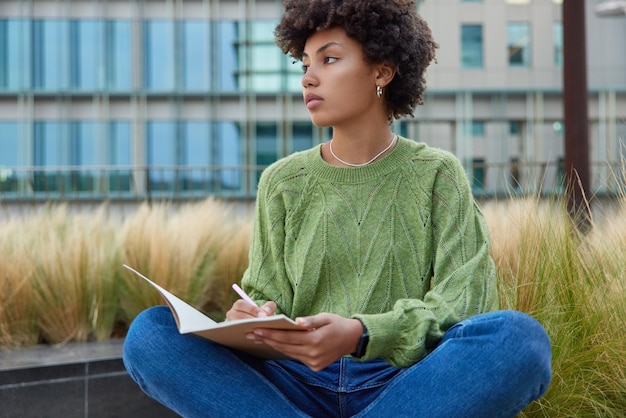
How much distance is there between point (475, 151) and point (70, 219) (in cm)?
1704

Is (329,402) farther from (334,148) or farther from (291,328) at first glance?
(334,148)

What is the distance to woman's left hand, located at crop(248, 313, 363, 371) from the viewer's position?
1.78 m

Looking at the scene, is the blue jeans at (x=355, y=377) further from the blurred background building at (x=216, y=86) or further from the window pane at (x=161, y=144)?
the window pane at (x=161, y=144)

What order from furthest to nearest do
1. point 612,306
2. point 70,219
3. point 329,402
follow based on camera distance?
point 70,219 < point 612,306 < point 329,402

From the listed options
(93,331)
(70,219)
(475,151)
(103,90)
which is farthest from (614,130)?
(93,331)

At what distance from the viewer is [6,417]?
3.52 meters

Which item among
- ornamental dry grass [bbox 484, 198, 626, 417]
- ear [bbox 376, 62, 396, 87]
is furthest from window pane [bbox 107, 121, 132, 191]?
ear [bbox 376, 62, 396, 87]

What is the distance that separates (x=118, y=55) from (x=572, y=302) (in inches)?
828

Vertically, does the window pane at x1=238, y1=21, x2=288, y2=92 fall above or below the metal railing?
above

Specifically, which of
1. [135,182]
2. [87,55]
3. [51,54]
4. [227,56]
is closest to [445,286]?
[135,182]

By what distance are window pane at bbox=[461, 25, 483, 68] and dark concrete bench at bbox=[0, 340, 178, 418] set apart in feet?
63.9

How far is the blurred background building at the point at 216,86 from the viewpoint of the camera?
22.0 metres

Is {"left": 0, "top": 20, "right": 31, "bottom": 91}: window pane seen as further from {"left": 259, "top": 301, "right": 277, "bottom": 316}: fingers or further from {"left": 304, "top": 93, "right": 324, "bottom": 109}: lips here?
{"left": 259, "top": 301, "right": 277, "bottom": 316}: fingers

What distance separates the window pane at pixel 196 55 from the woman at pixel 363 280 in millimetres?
20323
